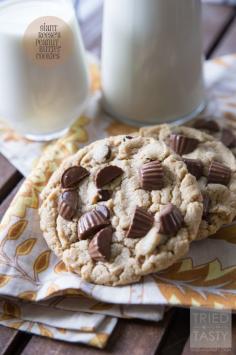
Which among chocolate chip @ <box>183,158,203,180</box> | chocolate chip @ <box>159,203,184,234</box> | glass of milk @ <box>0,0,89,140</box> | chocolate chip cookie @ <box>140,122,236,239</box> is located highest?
glass of milk @ <box>0,0,89,140</box>

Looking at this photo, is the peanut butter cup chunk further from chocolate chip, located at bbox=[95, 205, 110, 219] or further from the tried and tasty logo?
the tried and tasty logo

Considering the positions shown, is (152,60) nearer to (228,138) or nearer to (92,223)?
(228,138)

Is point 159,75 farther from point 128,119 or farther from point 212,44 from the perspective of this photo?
point 212,44

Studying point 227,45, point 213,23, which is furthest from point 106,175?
point 213,23

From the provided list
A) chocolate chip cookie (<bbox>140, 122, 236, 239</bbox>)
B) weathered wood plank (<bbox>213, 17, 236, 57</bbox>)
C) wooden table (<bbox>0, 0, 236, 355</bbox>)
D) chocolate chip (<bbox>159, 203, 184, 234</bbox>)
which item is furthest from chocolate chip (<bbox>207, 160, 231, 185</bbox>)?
weathered wood plank (<bbox>213, 17, 236, 57</bbox>)

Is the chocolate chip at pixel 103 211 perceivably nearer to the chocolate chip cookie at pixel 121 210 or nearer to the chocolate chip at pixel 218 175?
the chocolate chip cookie at pixel 121 210

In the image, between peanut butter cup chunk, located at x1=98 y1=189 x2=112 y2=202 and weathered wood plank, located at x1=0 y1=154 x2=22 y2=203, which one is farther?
weathered wood plank, located at x1=0 y1=154 x2=22 y2=203
